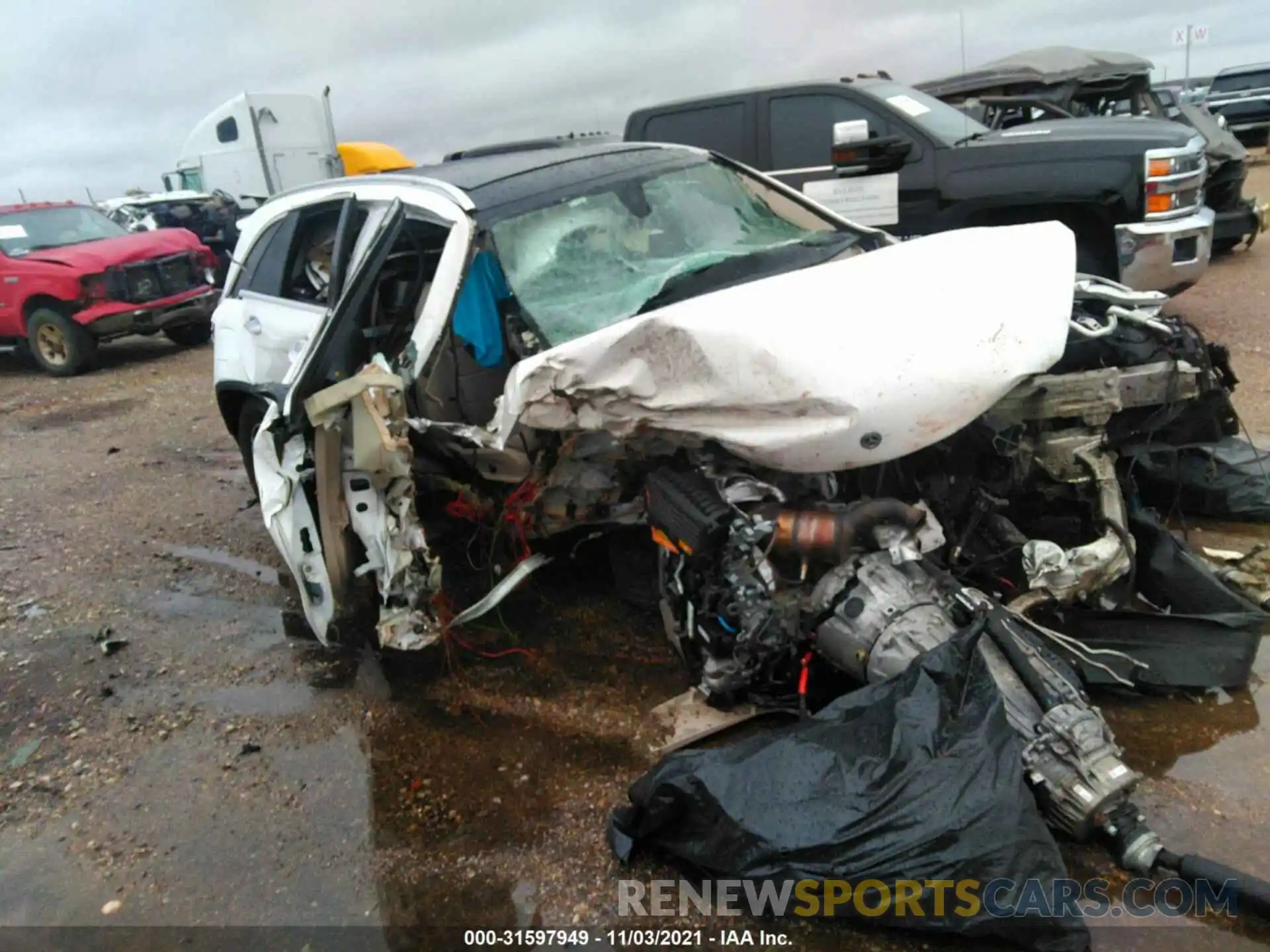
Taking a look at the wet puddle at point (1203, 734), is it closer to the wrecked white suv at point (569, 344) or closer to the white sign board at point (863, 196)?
the wrecked white suv at point (569, 344)

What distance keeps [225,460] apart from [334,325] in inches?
140

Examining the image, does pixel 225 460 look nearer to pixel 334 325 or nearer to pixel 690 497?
pixel 334 325

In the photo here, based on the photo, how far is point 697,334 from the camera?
2729 mm

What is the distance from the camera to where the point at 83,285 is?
32.3 ft

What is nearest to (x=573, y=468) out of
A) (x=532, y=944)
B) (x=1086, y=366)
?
(x=532, y=944)

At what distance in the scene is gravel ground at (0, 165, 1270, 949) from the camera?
253cm

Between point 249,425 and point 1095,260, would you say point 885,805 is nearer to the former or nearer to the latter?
point 249,425

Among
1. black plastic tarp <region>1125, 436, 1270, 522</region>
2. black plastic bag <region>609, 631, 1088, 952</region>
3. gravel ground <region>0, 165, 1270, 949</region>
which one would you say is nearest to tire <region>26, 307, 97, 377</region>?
gravel ground <region>0, 165, 1270, 949</region>

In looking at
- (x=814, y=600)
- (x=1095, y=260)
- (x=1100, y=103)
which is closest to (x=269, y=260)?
(x=814, y=600)

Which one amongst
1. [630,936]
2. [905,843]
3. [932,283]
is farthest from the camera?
[932,283]

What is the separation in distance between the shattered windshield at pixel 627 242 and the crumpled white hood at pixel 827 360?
39 centimetres

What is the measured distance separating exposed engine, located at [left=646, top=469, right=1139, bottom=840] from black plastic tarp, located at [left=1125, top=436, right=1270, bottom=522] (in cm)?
172

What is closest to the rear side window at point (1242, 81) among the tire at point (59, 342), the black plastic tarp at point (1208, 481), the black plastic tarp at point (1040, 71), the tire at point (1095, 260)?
the black plastic tarp at point (1040, 71)

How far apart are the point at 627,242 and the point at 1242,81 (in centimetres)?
2124
